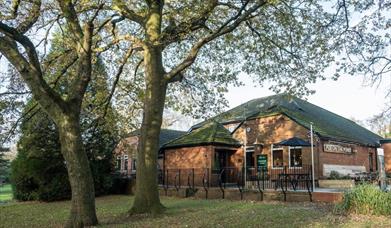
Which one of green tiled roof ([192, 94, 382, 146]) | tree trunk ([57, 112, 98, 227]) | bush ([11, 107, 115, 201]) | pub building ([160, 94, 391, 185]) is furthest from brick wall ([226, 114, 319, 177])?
tree trunk ([57, 112, 98, 227])

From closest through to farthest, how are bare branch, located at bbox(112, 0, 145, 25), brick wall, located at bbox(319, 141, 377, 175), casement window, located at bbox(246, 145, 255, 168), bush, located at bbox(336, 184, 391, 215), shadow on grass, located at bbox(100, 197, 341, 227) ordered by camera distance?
shadow on grass, located at bbox(100, 197, 341, 227), bush, located at bbox(336, 184, 391, 215), bare branch, located at bbox(112, 0, 145, 25), brick wall, located at bbox(319, 141, 377, 175), casement window, located at bbox(246, 145, 255, 168)

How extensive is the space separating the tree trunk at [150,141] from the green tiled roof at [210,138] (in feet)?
36.4

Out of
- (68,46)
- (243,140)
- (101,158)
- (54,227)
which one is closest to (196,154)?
(243,140)

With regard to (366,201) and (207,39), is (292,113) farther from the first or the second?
(366,201)

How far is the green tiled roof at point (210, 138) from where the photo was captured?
82.9 ft

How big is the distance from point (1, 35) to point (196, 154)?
1580cm

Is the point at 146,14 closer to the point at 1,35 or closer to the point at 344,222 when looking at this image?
the point at 1,35

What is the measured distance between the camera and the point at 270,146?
26.1 m

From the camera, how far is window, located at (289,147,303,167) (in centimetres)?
2422

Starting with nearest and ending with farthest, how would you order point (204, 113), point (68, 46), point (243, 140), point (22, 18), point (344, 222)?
1. point (344, 222)
2. point (22, 18)
3. point (68, 46)
4. point (204, 113)
5. point (243, 140)

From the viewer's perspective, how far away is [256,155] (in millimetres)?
26609

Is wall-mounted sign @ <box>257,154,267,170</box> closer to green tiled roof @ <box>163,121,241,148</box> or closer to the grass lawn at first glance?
green tiled roof @ <box>163,121,241,148</box>

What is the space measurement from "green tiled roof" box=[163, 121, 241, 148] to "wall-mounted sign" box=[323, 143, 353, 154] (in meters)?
5.67

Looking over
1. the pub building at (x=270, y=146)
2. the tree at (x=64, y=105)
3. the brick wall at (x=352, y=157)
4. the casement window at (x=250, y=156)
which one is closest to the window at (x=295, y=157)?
the pub building at (x=270, y=146)
